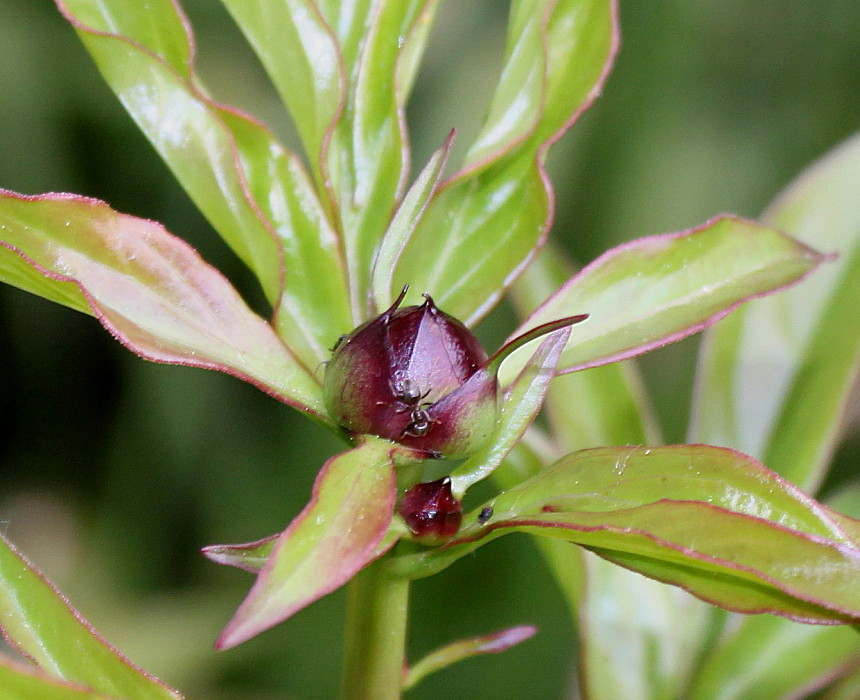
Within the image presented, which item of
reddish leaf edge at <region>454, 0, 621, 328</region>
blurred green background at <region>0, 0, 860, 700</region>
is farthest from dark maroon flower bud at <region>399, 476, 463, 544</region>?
blurred green background at <region>0, 0, 860, 700</region>

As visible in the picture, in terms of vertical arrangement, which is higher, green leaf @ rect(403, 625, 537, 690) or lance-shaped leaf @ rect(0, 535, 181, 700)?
lance-shaped leaf @ rect(0, 535, 181, 700)

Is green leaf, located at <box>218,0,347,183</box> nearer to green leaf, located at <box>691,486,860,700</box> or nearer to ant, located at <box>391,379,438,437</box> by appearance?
ant, located at <box>391,379,438,437</box>

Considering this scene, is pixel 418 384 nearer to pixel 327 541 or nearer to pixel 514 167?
pixel 327 541

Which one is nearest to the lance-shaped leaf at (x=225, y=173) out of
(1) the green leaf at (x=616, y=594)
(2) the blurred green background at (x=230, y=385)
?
(1) the green leaf at (x=616, y=594)

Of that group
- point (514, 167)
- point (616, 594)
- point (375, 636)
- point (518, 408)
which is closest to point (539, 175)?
point (514, 167)

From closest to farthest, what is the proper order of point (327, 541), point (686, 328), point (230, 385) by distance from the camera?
point (327, 541), point (686, 328), point (230, 385)

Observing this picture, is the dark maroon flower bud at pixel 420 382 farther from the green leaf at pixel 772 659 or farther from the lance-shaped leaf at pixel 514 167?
the green leaf at pixel 772 659
